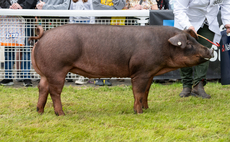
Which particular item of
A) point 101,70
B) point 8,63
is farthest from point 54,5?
point 101,70

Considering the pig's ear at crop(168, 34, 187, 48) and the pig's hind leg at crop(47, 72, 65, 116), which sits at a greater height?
the pig's ear at crop(168, 34, 187, 48)

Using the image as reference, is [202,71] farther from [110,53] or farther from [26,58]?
[26,58]

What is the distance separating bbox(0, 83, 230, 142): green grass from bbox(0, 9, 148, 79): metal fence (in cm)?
78

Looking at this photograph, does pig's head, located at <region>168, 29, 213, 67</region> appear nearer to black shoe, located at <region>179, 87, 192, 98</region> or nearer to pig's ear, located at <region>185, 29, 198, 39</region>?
pig's ear, located at <region>185, 29, 198, 39</region>

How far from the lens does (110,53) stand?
3.90 m

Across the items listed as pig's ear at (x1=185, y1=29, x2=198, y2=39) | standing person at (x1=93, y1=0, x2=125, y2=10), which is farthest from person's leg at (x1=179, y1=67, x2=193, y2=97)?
standing person at (x1=93, y1=0, x2=125, y2=10)

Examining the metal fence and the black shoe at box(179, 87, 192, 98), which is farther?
the metal fence

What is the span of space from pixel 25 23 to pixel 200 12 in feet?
11.4

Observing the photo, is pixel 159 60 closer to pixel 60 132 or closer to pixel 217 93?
pixel 60 132

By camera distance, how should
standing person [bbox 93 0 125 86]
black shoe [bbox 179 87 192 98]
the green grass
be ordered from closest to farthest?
the green grass
black shoe [bbox 179 87 192 98]
standing person [bbox 93 0 125 86]

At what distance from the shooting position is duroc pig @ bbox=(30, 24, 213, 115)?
12.5 ft

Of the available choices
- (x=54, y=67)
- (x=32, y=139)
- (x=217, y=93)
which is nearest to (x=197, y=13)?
(x=217, y=93)

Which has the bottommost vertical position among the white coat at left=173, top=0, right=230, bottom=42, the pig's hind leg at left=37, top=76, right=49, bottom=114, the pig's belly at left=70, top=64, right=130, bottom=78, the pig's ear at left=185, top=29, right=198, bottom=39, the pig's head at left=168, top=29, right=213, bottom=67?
the pig's hind leg at left=37, top=76, right=49, bottom=114

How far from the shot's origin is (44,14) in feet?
19.5
